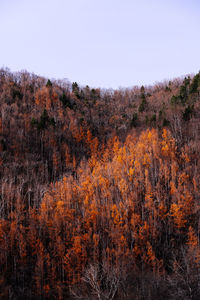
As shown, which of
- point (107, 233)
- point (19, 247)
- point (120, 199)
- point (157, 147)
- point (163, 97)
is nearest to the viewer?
point (19, 247)

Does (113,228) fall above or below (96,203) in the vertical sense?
below

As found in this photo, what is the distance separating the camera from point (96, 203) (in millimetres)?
40469

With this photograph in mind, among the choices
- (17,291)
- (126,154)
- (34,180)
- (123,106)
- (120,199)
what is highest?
(123,106)

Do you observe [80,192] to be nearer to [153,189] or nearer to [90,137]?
[153,189]

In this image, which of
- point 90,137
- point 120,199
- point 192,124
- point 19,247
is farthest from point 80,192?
point 192,124

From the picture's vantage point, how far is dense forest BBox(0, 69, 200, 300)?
24.0 meters

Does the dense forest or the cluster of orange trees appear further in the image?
the cluster of orange trees

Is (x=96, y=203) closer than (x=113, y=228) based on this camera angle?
No

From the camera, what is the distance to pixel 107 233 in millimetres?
36219

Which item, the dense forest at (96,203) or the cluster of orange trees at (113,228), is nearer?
the dense forest at (96,203)

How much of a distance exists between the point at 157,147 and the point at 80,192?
2313cm

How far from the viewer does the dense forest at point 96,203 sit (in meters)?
24.0

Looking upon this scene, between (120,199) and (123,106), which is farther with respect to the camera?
(123,106)

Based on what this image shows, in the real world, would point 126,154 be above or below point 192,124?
below
